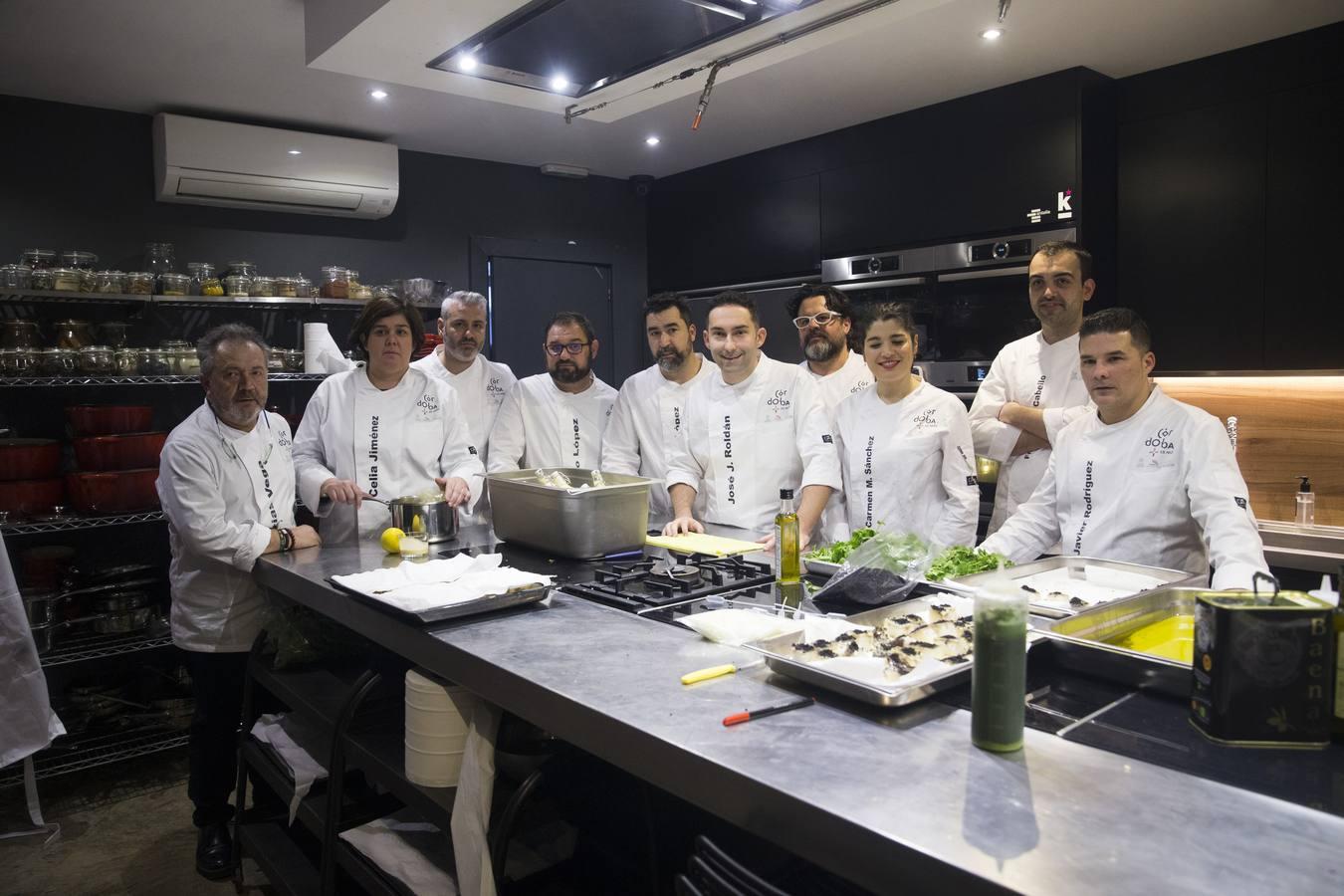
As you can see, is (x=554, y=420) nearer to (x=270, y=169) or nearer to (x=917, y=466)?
(x=917, y=466)

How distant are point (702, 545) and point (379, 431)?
1.51m

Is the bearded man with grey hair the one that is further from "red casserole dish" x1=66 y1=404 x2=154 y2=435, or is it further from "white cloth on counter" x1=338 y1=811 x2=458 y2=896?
"white cloth on counter" x1=338 y1=811 x2=458 y2=896

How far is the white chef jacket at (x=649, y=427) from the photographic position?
3703 millimetres

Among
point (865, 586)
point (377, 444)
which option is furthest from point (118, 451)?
point (865, 586)

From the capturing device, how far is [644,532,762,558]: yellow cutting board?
8.02 ft

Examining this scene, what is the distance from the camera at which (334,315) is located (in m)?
5.00

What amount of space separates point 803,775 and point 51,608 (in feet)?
12.4

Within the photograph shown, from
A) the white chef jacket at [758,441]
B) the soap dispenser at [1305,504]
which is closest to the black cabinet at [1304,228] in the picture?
the soap dispenser at [1305,504]

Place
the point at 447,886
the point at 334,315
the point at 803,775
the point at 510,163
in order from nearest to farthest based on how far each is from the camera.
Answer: the point at 803,775, the point at 447,886, the point at 334,315, the point at 510,163

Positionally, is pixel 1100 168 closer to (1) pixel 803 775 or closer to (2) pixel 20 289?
(1) pixel 803 775

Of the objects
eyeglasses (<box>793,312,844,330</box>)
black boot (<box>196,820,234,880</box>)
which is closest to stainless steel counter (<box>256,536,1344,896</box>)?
black boot (<box>196,820,234,880</box>)

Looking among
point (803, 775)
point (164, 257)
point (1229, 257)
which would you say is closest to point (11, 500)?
point (164, 257)

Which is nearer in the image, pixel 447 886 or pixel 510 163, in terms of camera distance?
pixel 447 886

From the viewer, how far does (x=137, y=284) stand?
4098mm
